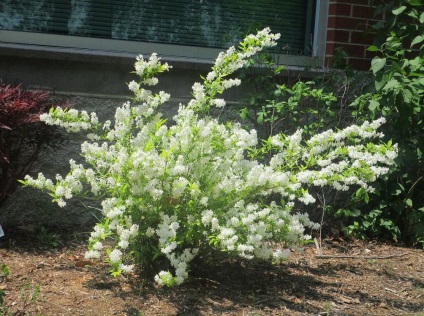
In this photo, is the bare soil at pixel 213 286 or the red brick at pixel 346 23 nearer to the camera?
the bare soil at pixel 213 286

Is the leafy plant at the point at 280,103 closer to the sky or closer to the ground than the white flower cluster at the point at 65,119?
closer to the sky

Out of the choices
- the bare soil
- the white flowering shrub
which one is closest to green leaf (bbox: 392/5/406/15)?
the white flowering shrub

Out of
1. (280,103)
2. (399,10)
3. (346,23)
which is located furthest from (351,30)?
(280,103)

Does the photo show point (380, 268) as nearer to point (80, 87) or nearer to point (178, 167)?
point (178, 167)

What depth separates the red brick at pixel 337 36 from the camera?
21.7 feet

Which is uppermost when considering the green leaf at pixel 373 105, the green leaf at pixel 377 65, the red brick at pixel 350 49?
the red brick at pixel 350 49

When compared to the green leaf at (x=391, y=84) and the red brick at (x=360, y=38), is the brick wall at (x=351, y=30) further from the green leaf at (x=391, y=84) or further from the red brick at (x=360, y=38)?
the green leaf at (x=391, y=84)

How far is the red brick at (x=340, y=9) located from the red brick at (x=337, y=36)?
155 mm

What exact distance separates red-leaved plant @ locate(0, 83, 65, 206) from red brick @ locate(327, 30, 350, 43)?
253 centimetres

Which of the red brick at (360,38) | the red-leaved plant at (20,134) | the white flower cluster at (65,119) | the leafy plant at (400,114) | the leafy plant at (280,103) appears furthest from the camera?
the red brick at (360,38)

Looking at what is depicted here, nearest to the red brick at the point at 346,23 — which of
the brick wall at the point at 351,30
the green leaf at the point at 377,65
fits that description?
the brick wall at the point at 351,30

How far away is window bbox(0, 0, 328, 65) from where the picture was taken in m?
6.05

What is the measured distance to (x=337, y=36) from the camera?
661 cm

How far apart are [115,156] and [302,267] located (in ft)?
5.40
